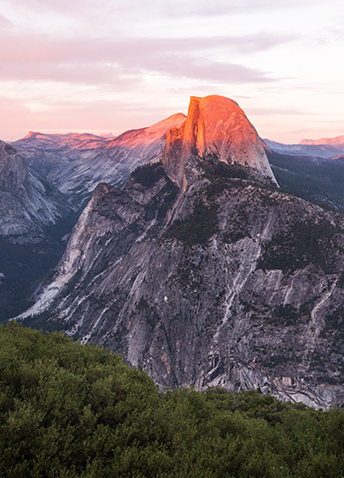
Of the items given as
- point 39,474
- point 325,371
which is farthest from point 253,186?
point 39,474

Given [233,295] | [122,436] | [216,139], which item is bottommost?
[233,295]

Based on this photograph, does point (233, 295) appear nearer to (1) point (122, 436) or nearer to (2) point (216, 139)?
(2) point (216, 139)

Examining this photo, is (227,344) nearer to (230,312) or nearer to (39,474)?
(230,312)

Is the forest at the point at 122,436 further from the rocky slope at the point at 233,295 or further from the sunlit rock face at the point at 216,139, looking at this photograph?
the sunlit rock face at the point at 216,139

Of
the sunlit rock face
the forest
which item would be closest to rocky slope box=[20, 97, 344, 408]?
the sunlit rock face

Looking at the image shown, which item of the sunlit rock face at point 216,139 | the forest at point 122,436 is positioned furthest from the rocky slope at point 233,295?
the forest at point 122,436

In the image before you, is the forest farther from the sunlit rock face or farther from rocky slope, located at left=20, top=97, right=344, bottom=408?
the sunlit rock face

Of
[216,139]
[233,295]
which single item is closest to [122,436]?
[233,295]
